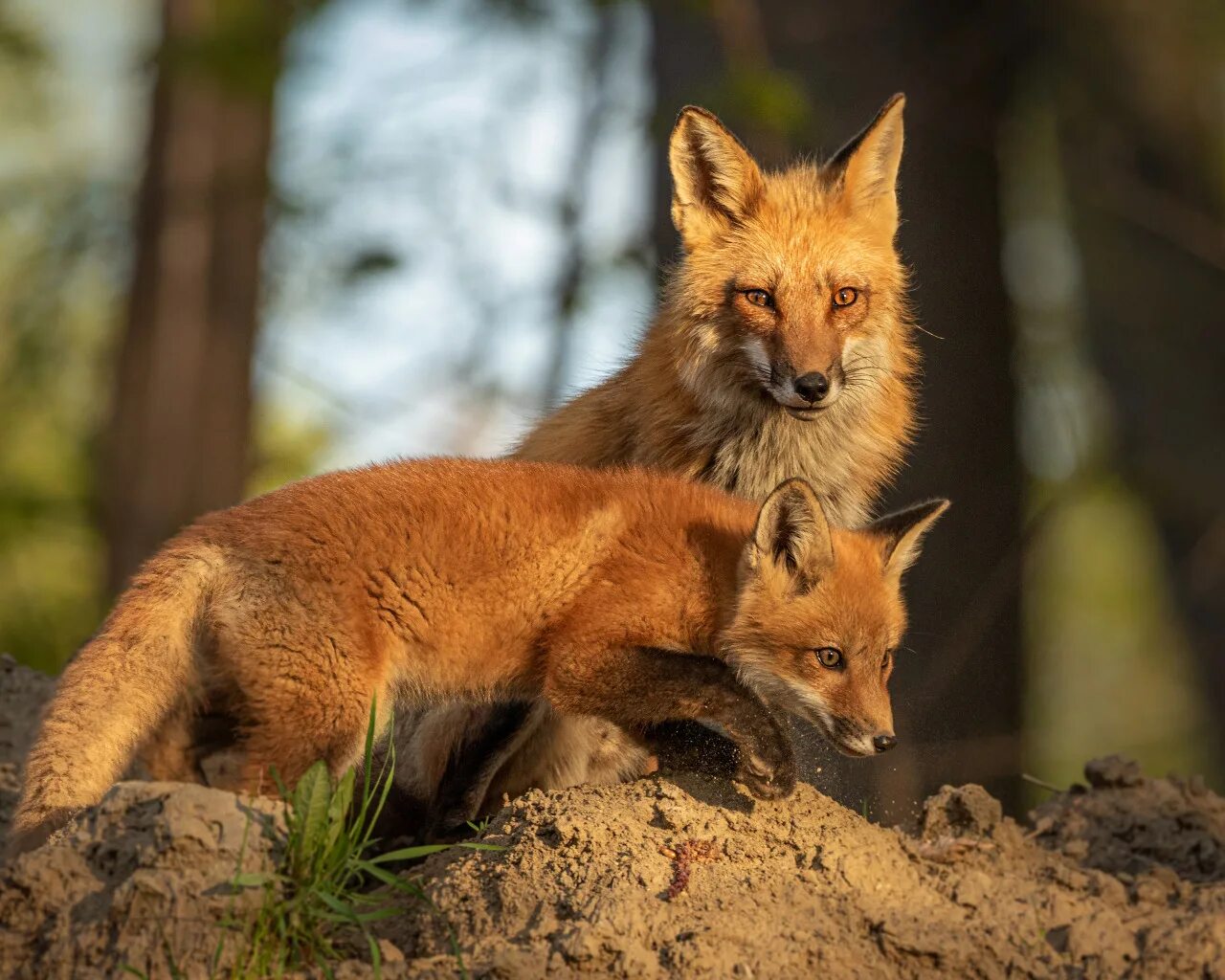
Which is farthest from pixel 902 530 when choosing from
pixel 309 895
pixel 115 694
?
pixel 115 694

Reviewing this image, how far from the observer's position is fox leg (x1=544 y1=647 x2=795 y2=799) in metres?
4.50

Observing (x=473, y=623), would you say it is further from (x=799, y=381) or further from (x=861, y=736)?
(x=799, y=381)

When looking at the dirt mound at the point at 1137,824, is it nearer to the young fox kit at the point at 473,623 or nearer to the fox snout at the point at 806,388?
the young fox kit at the point at 473,623

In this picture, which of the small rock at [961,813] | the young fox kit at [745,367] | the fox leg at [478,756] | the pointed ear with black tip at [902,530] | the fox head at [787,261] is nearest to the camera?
the pointed ear with black tip at [902,530]

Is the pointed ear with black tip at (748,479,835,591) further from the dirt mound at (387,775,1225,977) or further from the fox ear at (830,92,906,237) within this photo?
the fox ear at (830,92,906,237)

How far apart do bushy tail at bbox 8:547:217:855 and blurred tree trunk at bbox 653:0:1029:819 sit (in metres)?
3.02

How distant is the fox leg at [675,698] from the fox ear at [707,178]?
2.52m

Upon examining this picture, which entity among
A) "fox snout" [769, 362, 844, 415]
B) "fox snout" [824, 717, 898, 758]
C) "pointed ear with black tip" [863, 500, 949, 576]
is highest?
"fox snout" [769, 362, 844, 415]

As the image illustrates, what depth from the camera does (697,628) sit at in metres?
4.80

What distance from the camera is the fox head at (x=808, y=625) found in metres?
4.66

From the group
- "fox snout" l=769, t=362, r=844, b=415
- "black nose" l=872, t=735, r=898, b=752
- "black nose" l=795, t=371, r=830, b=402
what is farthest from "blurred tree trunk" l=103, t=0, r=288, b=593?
"black nose" l=872, t=735, r=898, b=752

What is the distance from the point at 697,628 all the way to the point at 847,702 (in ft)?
1.89

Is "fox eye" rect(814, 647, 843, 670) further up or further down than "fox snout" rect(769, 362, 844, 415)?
further down

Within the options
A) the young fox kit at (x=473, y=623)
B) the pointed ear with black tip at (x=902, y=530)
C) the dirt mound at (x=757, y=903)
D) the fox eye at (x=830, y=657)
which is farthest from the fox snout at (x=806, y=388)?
the dirt mound at (x=757, y=903)
